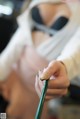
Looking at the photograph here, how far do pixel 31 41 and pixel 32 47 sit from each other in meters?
0.02

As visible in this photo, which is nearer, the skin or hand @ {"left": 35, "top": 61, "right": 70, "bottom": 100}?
hand @ {"left": 35, "top": 61, "right": 70, "bottom": 100}

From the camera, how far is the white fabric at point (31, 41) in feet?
2.13

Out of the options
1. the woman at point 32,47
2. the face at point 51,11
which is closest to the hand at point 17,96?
the woman at point 32,47

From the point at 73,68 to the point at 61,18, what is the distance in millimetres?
221

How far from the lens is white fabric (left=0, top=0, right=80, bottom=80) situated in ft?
2.13

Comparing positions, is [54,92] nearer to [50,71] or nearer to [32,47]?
[50,71]

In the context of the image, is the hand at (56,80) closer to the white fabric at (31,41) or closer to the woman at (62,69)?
the woman at (62,69)

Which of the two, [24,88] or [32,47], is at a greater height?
[32,47]

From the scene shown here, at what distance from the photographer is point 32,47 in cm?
69

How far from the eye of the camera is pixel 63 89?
437 millimetres

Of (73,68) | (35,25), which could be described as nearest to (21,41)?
(35,25)

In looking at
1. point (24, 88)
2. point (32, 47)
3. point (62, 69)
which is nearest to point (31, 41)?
point (32, 47)

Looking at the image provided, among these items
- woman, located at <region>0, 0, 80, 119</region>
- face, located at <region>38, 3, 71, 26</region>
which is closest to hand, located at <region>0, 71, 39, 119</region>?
woman, located at <region>0, 0, 80, 119</region>

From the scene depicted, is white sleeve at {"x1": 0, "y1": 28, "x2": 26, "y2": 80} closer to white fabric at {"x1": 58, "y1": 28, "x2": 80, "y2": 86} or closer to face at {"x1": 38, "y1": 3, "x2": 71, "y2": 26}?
face at {"x1": 38, "y1": 3, "x2": 71, "y2": 26}
